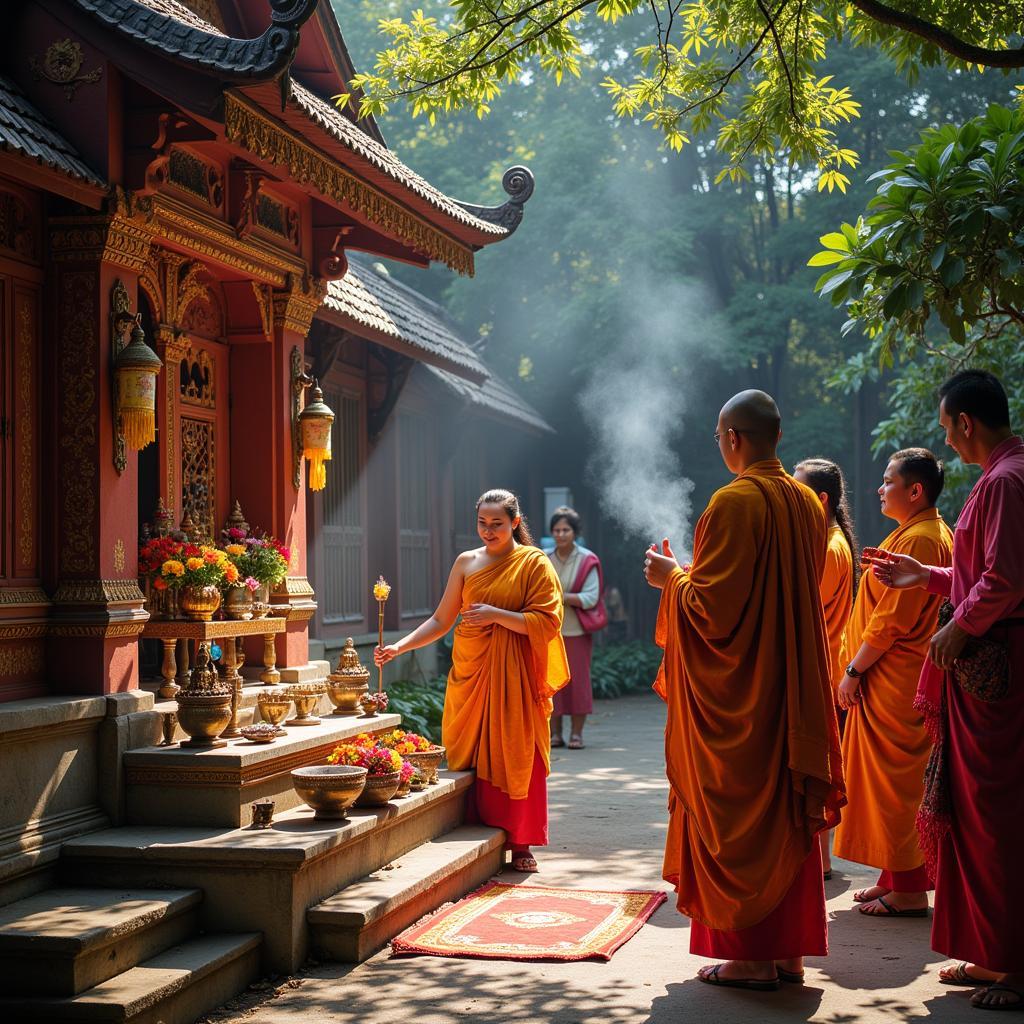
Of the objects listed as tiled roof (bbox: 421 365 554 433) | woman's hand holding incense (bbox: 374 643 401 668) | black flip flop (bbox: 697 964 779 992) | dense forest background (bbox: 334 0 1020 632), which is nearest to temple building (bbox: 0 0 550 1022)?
woman's hand holding incense (bbox: 374 643 401 668)

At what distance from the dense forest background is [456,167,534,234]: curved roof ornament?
10.8 meters

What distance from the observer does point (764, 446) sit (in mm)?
5586

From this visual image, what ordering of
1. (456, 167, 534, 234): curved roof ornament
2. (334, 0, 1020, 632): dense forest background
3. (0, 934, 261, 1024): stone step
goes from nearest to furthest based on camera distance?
(0, 934, 261, 1024): stone step
(456, 167, 534, 234): curved roof ornament
(334, 0, 1020, 632): dense forest background

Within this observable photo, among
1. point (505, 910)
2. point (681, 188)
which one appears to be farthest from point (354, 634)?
point (681, 188)

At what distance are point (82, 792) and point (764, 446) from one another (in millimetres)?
3477

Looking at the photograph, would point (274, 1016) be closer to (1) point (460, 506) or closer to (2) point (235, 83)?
(2) point (235, 83)

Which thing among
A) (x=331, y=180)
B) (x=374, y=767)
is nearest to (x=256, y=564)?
(x=374, y=767)

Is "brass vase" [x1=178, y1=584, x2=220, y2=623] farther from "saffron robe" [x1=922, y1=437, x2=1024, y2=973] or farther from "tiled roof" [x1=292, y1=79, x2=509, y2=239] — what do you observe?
"saffron robe" [x1=922, y1=437, x2=1024, y2=973]

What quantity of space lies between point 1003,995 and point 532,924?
2.26 metres

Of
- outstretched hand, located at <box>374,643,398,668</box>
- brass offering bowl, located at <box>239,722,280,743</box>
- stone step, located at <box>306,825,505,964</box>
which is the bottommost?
stone step, located at <box>306,825,505,964</box>

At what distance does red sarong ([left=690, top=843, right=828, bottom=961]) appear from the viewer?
521cm

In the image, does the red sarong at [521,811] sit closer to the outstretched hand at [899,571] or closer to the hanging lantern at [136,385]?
→ the outstretched hand at [899,571]

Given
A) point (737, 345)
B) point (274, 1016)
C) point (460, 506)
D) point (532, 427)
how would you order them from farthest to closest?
point (737, 345)
point (532, 427)
point (460, 506)
point (274, 1016)

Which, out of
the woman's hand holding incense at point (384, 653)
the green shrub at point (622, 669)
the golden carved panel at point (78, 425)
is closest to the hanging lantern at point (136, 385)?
the golden carved panel at point (78, 425)
